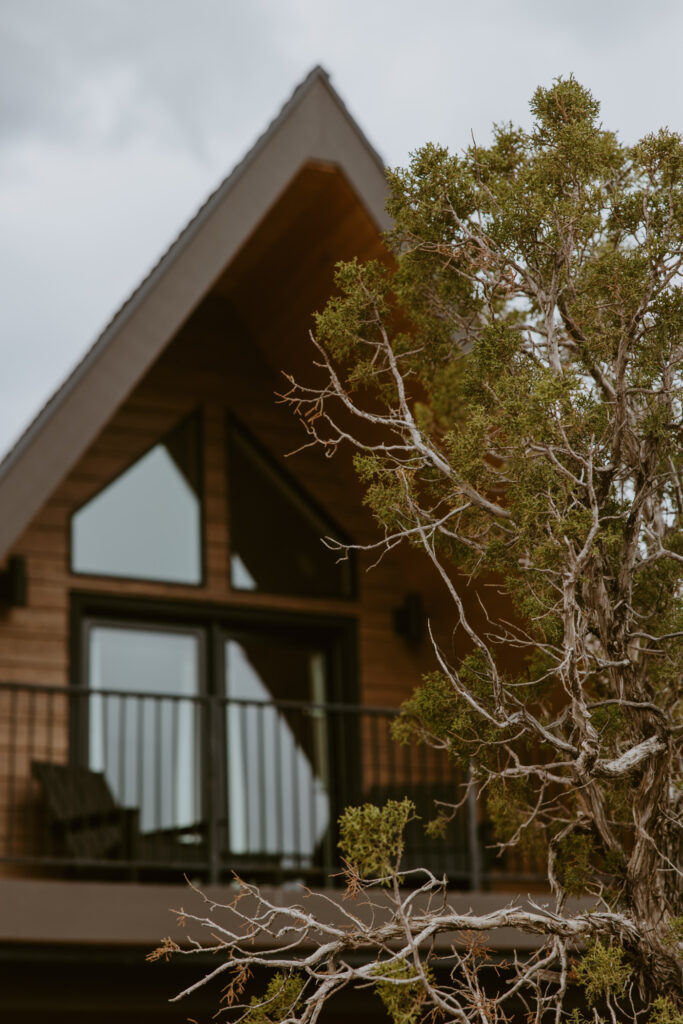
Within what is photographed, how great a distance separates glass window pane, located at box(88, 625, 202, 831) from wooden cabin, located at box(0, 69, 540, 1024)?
2cm

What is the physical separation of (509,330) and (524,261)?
25 cm

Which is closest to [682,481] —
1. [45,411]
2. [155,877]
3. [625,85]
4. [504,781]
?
[504,781]

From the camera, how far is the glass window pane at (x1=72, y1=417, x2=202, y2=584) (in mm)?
8469

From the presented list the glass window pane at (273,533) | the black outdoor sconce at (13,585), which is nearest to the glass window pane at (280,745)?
the glass window pane at (273,533)

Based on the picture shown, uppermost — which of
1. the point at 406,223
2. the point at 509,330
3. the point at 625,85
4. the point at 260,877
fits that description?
the point at 625,85

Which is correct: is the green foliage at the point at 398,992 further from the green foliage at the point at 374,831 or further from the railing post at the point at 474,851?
the railing post at the point at 474,851

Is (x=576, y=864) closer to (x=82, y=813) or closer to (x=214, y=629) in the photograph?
(x=82, y=813)

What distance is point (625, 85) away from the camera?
41.3 meters

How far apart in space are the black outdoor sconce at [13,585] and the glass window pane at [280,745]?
1.45 m

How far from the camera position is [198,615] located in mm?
8680

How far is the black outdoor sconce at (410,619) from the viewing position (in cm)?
923

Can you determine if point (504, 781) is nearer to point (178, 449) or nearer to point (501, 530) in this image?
point (501, 530)

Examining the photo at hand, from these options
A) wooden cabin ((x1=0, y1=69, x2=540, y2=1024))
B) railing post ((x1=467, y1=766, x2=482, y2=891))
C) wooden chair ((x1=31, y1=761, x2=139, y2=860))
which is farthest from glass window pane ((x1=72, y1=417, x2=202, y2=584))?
railing post ((x1=467, y1=766, x2=482, y2=891))

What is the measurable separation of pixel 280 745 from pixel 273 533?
1.49m
